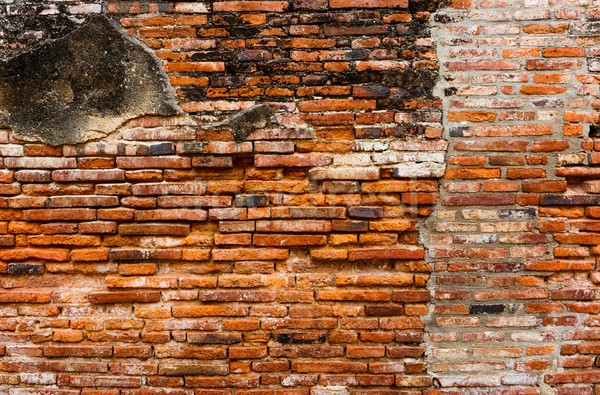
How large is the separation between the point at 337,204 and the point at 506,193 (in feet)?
3.40

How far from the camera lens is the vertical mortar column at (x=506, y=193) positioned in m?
2.09

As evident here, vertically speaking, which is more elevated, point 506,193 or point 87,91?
point 87,91

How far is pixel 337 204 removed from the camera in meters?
2.12

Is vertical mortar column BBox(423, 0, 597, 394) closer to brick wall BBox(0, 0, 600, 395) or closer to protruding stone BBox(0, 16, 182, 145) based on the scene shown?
brick wall BBox(0, 0, 600, 395)

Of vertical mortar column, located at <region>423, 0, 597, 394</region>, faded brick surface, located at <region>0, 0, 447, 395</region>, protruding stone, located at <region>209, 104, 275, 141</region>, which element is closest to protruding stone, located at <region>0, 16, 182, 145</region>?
faded brick surface, located at <region>0, 0, 447, 395</region>

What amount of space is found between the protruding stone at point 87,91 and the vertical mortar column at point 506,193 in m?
1.79

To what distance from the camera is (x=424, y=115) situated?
6.90ft

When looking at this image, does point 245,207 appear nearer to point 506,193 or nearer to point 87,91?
point 87,91

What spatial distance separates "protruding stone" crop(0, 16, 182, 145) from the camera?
209cm

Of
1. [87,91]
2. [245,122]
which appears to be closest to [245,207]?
[245,122]

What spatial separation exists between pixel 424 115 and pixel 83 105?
6.85ft

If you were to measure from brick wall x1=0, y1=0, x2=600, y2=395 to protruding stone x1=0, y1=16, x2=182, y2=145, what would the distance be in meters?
0.09

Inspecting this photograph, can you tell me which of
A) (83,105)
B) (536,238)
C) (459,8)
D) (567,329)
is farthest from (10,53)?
(567,329)

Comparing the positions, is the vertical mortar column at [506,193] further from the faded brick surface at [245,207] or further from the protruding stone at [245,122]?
the protruding stone at [245,122]
